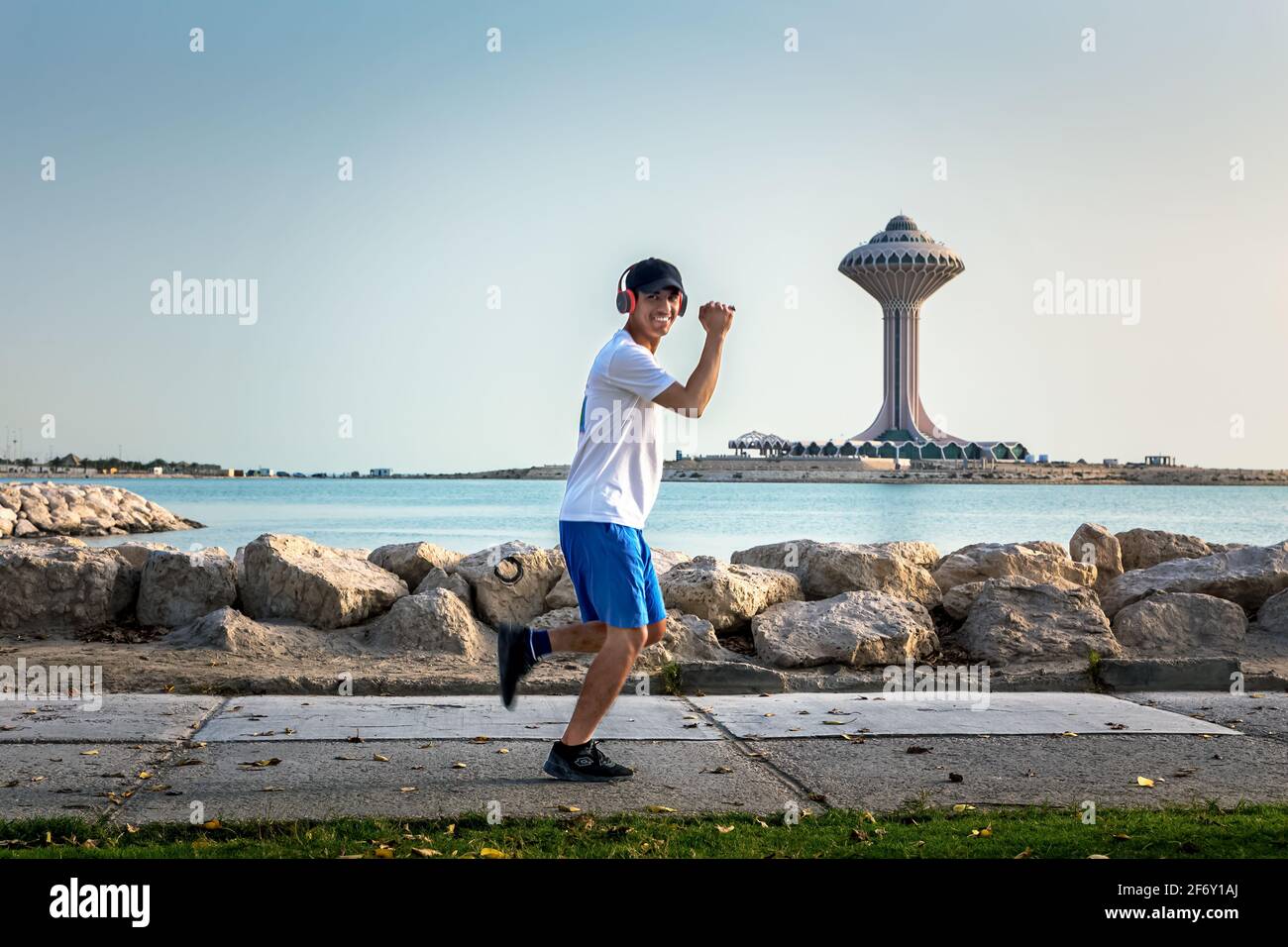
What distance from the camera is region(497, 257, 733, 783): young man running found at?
4680 millimetres

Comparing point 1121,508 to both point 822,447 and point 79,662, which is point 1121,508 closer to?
point 79,662

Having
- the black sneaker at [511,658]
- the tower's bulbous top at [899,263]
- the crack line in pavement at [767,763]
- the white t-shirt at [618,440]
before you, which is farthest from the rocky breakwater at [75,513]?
the tower's bulbous top at [899,263]

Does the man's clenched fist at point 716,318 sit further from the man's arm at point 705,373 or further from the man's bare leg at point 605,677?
the man's bare leg at point 605,677

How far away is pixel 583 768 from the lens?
4.79 meters

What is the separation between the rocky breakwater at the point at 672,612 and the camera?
763 centimetres

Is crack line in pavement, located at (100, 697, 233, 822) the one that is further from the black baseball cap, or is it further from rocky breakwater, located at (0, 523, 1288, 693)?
the black baseball cap

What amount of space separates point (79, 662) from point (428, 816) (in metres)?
3.89

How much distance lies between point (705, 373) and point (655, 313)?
1.31 ft

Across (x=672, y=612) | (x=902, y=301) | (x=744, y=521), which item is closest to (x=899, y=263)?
(x=902, y=301)

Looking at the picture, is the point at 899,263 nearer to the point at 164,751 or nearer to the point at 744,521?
the point at 744,521

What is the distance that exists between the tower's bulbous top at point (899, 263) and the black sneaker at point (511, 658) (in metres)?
153

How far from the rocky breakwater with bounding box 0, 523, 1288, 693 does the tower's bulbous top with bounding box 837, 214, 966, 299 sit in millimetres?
148591
